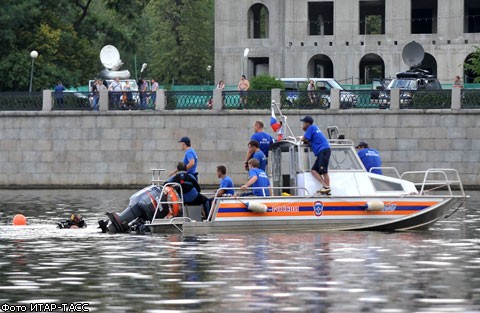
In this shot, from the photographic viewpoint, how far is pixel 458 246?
23.5 m

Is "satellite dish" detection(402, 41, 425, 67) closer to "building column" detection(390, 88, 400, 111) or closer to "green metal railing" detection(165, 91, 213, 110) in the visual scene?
"building column" detection(390, 88, 400, 111)

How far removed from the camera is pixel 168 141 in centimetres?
4938

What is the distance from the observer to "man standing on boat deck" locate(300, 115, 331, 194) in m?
26.2

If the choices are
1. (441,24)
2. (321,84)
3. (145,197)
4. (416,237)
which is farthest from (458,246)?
(441,24)

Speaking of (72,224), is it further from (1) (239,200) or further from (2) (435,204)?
(2) (435,204)

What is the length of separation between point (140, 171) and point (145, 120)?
1738 mm

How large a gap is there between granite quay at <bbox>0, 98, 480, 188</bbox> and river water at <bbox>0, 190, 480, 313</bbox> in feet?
63.6

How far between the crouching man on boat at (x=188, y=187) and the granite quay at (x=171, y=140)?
21477mm

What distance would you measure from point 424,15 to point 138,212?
4766cm

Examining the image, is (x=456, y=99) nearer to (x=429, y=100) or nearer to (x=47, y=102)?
(x=429, y=100)

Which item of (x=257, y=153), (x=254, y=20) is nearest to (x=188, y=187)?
(x=257, y=153)

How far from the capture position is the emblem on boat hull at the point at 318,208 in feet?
85.1

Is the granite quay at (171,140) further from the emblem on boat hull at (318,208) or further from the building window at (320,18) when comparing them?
the building window at (320,18)

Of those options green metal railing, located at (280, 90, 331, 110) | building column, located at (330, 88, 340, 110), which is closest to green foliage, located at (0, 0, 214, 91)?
green metal railing, located at (280, 90, 331, 110)
